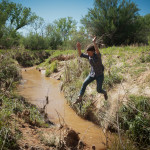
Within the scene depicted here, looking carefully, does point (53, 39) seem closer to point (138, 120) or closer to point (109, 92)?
point (109, 92)

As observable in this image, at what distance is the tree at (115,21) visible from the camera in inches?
534

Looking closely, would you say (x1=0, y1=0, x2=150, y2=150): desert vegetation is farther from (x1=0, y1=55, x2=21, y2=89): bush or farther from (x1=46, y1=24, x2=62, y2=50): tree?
(x1=46, y1=24, x2=62, y2=50): tree

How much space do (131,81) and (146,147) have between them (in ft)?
8.06

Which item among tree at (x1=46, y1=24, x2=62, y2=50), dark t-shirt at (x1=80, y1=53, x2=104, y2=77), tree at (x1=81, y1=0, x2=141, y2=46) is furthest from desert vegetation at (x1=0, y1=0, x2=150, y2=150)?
tree at (x1=46, y1=24, x2=62, y2=50)

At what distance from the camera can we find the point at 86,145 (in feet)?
13.2

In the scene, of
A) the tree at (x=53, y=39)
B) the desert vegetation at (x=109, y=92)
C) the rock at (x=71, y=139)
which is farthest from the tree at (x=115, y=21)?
the tree at (x=53, y=39)

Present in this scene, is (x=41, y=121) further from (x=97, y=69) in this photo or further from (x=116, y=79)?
(x=116, y=79)

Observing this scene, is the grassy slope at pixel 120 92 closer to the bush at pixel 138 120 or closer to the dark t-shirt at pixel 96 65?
the bush at pixel 138 120

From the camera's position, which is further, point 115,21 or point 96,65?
point 115,21

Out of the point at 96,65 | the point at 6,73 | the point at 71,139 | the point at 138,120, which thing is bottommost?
the point at 71,139

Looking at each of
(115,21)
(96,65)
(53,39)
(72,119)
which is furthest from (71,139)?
(53,39)

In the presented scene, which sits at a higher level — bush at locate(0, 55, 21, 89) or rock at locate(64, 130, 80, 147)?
bush at locate(0, 55, 21, 89)

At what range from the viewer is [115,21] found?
1365 cm

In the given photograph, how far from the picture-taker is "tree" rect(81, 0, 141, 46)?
13.6 meters
